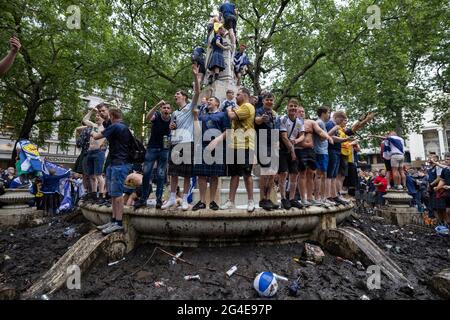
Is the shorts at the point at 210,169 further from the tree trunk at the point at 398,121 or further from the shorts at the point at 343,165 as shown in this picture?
the tree trunk at the point at 398,121

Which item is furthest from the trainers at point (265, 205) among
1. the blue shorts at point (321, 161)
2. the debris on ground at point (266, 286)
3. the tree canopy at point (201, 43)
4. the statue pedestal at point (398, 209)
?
the tree canopy at point (201, 43)

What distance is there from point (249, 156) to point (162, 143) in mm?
1393

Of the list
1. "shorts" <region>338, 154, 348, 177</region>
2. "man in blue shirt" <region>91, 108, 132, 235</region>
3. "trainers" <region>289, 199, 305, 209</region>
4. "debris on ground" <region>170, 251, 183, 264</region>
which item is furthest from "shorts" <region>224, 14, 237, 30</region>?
"debris on ground" <region>170, 251, 183, 264</region>

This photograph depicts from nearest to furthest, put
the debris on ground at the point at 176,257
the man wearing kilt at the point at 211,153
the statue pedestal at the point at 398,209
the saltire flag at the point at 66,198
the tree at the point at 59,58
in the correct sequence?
the debris on ground at the point at 176,257 → the man wearing kilt at the point at 211,153 → the statue pedestal at the point at 398,209 → the saltire flag at the point at 66,198 → the tree at the point at 59,58

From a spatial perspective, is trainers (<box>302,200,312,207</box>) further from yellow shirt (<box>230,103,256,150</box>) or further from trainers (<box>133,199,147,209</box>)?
trainers (<box>133,199,147,209</box>)

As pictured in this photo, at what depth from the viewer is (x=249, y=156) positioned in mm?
3885

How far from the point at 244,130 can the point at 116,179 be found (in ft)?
6.50

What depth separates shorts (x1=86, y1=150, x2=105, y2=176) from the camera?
5779 mm

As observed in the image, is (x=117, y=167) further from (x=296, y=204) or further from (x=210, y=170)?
(x=296, y=204)

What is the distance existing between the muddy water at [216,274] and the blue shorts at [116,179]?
0.87 meters

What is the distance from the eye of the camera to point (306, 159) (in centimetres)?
454

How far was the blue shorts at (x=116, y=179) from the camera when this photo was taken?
12.4 feet

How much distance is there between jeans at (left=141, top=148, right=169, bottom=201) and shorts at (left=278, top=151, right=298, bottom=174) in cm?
184
